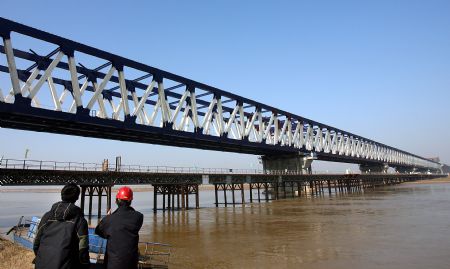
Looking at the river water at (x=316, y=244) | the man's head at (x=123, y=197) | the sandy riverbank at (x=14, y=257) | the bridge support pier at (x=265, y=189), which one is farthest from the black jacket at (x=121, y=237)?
the bridge support pier at (x=265, y=189)

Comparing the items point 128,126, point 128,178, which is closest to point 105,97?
point 128,126

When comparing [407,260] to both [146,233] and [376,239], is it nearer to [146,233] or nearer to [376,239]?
[376,239]

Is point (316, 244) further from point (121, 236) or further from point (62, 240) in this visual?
point (62, 240)

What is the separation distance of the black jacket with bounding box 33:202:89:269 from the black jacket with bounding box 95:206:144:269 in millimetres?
307

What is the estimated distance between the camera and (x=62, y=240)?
13.7ft

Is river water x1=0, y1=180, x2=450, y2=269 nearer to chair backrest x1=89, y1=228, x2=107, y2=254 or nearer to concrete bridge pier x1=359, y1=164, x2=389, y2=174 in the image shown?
chair backrest x1=89, y1=228, x2=107, y2=254

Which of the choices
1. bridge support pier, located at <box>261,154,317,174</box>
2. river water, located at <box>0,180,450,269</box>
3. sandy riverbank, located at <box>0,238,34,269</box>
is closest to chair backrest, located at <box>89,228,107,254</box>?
sandy riverbank, located at <box>0,238,34,269</box>

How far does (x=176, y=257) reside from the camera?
1598 centimetres

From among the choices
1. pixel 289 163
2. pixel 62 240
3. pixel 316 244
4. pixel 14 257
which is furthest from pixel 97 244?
pixel 289 163

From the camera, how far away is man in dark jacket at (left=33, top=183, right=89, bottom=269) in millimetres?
4133

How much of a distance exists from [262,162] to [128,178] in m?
42.8

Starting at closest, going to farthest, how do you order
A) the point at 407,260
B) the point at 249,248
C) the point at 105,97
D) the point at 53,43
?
the point at 407,260, the point at 249,248, the point at 53,43, the point at 105,97

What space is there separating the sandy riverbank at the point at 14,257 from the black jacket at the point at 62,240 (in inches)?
355

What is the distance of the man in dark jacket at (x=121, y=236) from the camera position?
4.52 meters
